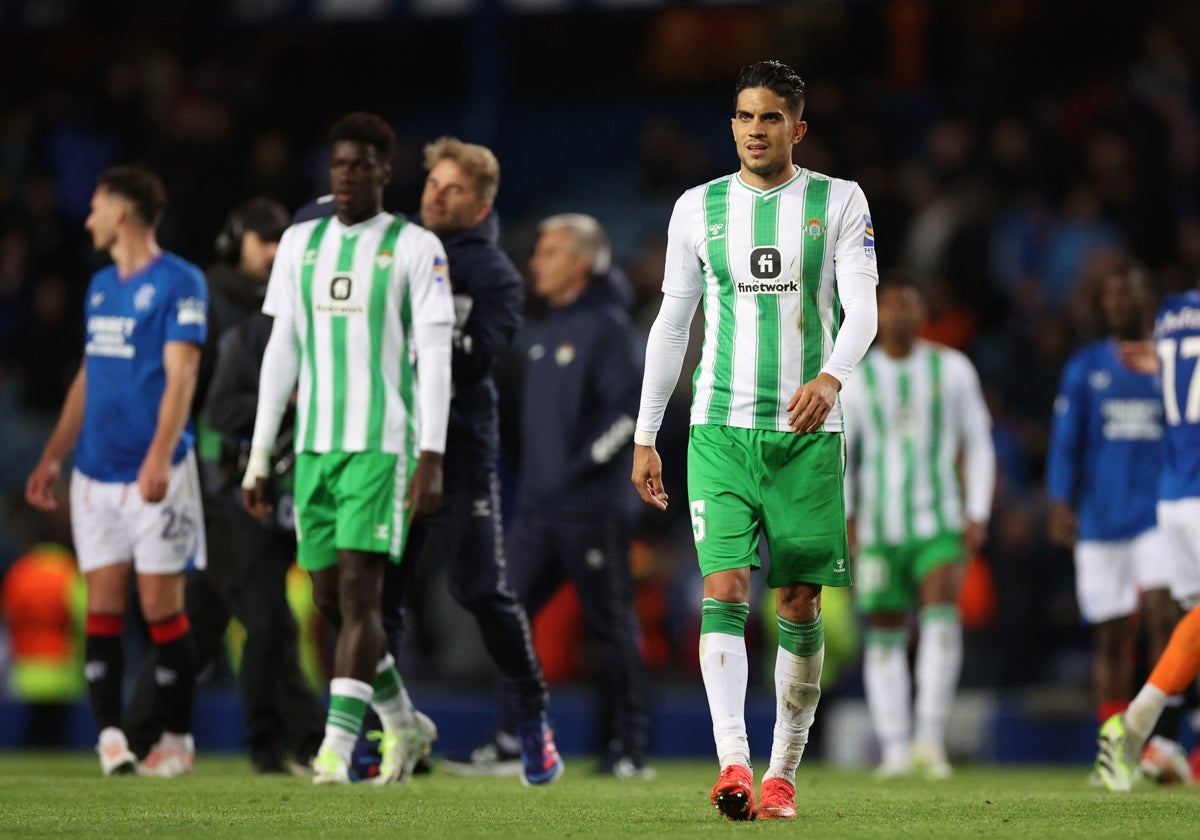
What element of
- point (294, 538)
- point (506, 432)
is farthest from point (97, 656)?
point (506, 432)

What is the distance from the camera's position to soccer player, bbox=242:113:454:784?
777cm

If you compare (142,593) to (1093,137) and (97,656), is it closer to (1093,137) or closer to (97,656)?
(97,656)

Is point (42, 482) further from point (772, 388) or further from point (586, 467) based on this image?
point (772, 388)

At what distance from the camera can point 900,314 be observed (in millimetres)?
11391

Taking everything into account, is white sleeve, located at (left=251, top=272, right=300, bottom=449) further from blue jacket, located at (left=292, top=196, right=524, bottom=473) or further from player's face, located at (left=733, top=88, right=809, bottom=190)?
player's face, located at (left=733, top=88, right=809, bottom=190)

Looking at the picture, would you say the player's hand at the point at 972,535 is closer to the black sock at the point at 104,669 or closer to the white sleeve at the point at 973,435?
the white sleeve at the point at 973,435

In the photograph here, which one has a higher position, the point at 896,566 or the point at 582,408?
the point at 582,408

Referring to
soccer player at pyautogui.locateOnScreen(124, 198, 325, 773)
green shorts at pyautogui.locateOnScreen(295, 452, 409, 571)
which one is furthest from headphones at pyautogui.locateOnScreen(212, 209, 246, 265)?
green shorts at pyautogui.locateOnScreen(295, 452, 409, 571)

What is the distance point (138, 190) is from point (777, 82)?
144 inches

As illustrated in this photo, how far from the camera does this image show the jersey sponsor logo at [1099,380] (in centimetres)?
1078

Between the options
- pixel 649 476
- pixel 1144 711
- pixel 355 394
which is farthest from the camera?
pixel 1144 711

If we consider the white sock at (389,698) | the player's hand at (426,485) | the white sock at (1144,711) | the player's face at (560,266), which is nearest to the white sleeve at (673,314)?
the player's hand at (426,485)

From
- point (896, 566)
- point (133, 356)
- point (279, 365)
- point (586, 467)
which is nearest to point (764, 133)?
point (279, 365)

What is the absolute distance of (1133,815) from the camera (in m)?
6.81
